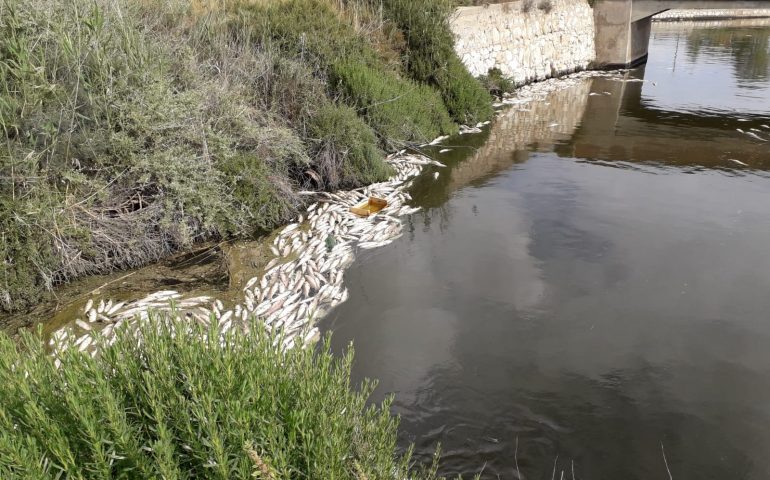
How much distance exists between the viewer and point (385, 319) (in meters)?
5.89

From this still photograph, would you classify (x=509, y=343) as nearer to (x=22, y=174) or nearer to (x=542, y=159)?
(x=22, y=174)

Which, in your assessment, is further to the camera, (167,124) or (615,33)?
(615,33)

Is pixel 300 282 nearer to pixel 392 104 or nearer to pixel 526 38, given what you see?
pixel 392 104

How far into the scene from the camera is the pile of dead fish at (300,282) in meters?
5.53

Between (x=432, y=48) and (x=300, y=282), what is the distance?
8.32 metres

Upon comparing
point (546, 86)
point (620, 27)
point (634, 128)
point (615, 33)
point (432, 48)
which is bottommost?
point (634, 128)

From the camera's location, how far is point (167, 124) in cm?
696

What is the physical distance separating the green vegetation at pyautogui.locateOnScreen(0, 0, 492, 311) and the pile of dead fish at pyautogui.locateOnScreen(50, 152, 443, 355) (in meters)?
0.50

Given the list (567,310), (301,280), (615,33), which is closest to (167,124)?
(301,280)

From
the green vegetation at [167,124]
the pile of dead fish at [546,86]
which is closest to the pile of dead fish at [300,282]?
the green vegetation at [167,124]

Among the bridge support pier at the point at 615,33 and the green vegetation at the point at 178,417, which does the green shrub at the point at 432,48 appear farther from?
the bridge support pier at the point at 615,33

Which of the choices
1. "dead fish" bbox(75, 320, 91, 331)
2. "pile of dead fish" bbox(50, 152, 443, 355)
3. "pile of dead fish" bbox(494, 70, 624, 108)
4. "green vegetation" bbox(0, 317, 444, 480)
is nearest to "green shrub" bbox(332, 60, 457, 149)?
"pile of dead fish" bbox(50, 152, 443, 355)

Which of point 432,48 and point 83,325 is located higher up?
point 432,48

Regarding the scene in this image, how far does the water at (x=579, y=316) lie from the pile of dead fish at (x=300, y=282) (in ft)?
0.93
